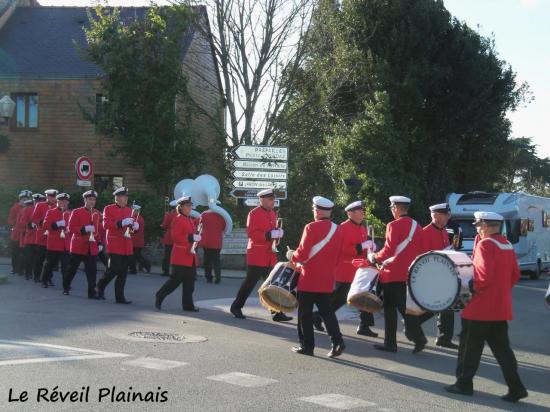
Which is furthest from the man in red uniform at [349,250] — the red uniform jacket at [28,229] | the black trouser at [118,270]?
the red uniform jacket at [28,229]

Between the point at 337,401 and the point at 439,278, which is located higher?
the point at 439,278

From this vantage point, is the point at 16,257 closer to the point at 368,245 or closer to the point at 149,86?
the point at 149,86

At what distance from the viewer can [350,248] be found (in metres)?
11.2

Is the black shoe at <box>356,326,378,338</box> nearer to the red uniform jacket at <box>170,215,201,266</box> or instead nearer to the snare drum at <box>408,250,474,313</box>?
the red uniform jacket at <box>170,215,201,266</box>

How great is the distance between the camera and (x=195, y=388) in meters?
7.32

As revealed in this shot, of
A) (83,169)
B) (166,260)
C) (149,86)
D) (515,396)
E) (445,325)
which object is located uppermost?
(149,86)

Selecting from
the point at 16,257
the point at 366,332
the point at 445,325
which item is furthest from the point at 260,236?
the point at 16,257

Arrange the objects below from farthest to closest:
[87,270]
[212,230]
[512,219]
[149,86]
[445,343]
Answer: [512,219], [149,86], [212,230], [87,270], [445,343]

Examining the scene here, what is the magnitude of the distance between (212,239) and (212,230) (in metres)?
0.20

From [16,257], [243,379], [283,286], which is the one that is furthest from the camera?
[16,257]

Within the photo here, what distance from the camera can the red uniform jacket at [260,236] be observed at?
12.2 m

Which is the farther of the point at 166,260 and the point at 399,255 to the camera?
the point at 166,260

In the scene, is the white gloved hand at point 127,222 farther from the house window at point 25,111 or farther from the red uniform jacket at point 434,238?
the house window at point 25,111

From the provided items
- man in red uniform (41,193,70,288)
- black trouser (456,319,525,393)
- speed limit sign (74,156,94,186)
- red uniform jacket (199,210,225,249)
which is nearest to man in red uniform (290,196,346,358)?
black trouser (456,319,525,393)
